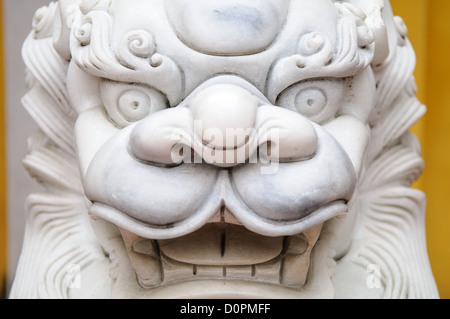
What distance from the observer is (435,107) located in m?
1.65

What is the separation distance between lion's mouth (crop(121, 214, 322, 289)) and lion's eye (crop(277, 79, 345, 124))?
0.17 metres

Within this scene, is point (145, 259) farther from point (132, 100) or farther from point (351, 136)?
point (351, 136)

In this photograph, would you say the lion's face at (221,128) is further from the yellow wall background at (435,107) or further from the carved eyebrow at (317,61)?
the yellow wall background at (435,107)

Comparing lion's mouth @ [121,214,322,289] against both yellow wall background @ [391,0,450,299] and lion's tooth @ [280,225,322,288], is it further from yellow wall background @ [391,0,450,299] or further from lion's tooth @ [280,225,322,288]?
yellow wall background @ [391,0,450,299]

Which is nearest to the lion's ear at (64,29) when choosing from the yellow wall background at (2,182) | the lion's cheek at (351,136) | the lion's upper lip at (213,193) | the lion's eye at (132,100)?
the lion's eye at (132,100)

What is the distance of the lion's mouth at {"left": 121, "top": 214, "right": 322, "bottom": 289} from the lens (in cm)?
96

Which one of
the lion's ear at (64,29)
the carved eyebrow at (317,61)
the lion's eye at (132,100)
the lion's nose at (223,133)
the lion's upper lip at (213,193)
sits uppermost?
the lion's ear at (64,29)

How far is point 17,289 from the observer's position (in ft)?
3.59

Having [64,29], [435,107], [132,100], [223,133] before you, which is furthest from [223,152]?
[435,107]

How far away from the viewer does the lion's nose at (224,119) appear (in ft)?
2.68

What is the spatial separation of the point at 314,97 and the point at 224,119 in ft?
0.63

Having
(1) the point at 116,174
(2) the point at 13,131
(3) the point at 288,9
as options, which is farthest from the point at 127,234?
(2) the point at 13,131

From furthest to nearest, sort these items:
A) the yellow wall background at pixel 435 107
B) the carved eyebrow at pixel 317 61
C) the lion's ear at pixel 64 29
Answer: the yellow wall background at pixel 435 107
the lion's ear at pixel 64 29
the carved eyebrow at pixel 317 61

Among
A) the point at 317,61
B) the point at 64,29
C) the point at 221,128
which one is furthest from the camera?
the point at 64,29
